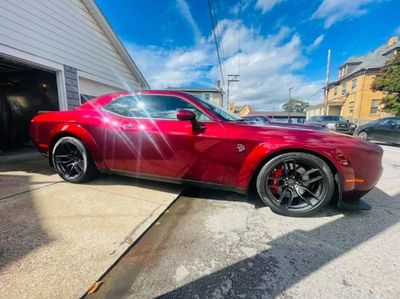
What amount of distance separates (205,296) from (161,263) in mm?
445

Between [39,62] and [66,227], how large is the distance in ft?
15.2

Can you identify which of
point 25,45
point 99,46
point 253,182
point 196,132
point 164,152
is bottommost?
point 253,182

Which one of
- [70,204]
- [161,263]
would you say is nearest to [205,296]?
[161,263]

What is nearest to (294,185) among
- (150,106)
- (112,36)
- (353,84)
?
(150,106)

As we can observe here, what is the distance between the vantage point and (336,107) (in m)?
30.2

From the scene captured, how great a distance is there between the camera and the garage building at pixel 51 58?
4.46 m

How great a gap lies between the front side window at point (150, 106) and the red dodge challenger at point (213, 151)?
0.01 meters

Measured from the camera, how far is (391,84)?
49.6 feet

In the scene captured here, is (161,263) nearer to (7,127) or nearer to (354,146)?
(354,146)

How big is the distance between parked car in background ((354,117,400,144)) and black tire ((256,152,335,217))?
910 cm

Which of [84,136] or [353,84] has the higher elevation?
[353,84]

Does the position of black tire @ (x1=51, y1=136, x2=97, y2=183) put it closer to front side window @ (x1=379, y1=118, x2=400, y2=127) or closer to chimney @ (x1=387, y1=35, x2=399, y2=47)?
front side window @ (x1=379, y1=118, x2=400, y2=127)

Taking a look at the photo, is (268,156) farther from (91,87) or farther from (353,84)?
(353,84)

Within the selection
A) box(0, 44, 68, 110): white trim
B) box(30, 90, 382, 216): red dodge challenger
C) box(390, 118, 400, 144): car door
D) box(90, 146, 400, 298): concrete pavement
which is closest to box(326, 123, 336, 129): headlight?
box(390, 118, 400, 144): car door
